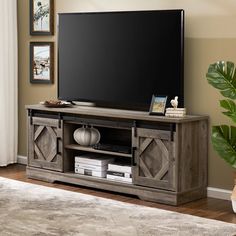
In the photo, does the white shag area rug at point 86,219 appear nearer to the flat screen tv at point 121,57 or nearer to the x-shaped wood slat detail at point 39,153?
the x-shaped wood slat detail at point 39,153

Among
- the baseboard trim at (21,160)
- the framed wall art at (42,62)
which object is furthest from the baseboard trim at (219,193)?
the baseboard trim at (21,160)

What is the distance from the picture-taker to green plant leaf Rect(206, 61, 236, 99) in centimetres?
486

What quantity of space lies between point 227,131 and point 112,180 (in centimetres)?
126

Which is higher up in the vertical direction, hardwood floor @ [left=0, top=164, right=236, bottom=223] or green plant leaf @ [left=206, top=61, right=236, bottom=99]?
green plant leaf @ [left=206, top=61, right=236, bottom=99]

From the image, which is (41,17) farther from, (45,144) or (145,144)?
(145,144)

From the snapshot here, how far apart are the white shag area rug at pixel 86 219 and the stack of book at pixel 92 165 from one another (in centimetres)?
37

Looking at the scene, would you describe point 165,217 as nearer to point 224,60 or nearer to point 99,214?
point 99,214

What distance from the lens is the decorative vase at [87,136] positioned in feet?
19.3

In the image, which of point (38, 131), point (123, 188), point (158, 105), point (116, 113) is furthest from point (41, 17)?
point (123, 188)

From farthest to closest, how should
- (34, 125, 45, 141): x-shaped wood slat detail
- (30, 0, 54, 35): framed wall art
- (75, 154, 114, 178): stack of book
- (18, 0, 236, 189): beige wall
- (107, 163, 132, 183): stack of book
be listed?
(30, 0, 54, 35): framed wall art
(34, 125, 45, 141): x-shaped wood slat detail
(75, 154, 114, 178): stack of book
(107, 163, 132, 183): stack of book
(18, 0, 236, 189): beige wall

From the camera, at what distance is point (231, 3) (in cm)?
529

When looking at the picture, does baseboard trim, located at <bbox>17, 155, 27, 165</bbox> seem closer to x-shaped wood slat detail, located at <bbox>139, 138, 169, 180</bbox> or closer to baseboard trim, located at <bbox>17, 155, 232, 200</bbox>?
x-shaped wood slat detail, located at <bbox>139, 138, 169, 180</bbox>

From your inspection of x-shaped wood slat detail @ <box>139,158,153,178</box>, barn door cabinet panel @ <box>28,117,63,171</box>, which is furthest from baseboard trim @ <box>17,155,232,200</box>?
barn door cabinet panel @ <box>28,117,63,171</box>

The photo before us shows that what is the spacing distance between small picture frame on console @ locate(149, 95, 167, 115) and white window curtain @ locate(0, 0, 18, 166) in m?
2.12
